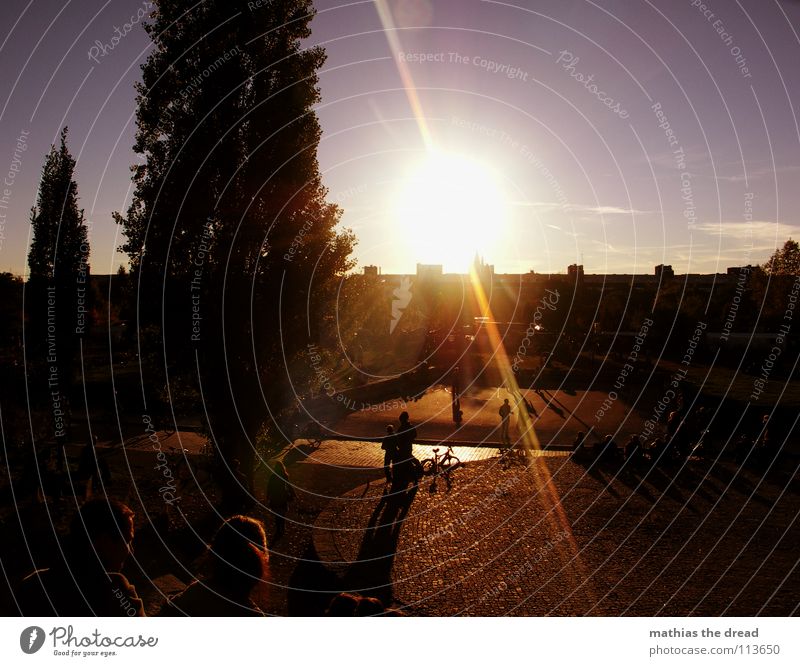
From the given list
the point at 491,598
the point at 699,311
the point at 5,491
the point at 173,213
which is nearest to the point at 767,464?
the point at 491,598

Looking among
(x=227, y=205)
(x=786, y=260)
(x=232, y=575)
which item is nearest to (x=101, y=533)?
(x=232, y=575)

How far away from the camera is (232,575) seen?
395 centimetres

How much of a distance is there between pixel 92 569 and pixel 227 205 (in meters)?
11.6

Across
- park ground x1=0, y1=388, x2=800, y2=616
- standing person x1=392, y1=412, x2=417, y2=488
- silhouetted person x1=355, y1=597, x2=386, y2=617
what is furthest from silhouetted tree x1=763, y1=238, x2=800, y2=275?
silhouetted person x1=355, y1=597, x2=386, y2=617

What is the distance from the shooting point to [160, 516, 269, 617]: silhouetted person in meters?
3.98

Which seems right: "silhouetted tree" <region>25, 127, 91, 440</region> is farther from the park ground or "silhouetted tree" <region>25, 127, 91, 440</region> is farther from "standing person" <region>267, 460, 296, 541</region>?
"standing person" <region>267, 460, 296, 541</region>

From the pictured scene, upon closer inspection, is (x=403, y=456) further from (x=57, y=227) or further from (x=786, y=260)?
(x=786, y=260)

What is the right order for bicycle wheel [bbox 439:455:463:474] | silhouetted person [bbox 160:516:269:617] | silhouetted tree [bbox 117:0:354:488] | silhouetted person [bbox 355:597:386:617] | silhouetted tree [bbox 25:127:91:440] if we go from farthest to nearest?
silhouetted tree [bbox 25:127:91:440] < bicycle wheel [bbox 439:455:463:474] < silhouetted tree [bbox 117:0:354:488] < silhouetted person [bbox 355:597:386:617] < silhouetted person [bbox 160:516:269:617]

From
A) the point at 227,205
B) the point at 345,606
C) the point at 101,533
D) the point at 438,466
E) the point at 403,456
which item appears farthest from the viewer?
the point at 438,466

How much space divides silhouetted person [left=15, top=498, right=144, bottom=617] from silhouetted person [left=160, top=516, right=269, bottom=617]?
1.61 ft

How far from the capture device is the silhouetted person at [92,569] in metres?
4.04

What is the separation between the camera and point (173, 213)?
14.1 meters
